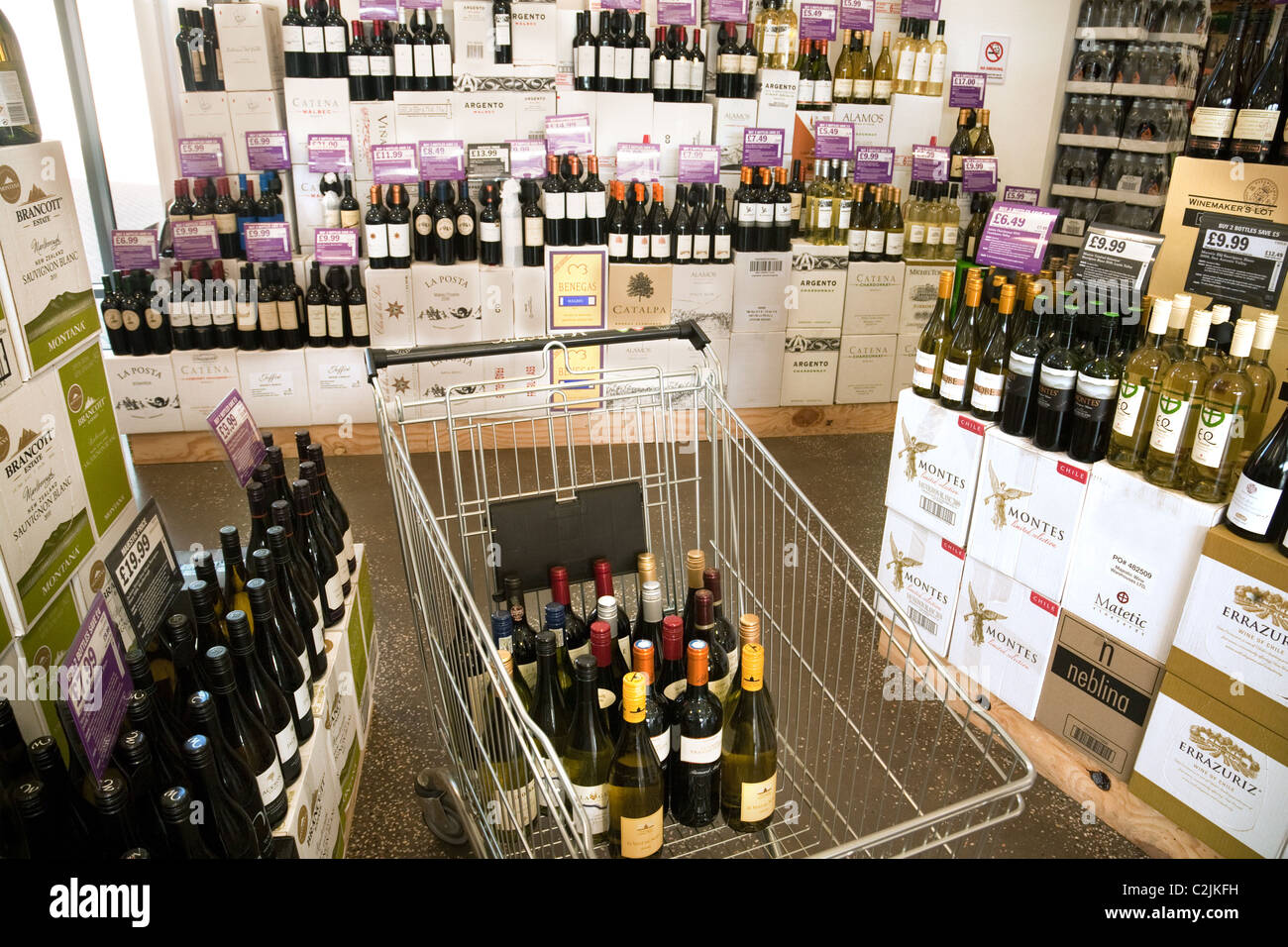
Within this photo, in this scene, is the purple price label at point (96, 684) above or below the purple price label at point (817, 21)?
below

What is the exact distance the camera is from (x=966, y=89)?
4.91 metres

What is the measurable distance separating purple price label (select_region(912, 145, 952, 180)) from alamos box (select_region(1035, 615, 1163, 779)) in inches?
116

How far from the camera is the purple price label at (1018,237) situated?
7.95 ft

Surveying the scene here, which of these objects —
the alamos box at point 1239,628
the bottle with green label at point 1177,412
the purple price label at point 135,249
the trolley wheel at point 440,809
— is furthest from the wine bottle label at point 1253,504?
the purple price label at point 135,249

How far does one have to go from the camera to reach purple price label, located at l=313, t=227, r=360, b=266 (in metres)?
3.98

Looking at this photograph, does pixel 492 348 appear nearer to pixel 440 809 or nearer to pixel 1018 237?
pixel 440 809

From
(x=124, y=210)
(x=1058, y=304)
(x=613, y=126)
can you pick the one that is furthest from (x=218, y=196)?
(x=1058, y=304)

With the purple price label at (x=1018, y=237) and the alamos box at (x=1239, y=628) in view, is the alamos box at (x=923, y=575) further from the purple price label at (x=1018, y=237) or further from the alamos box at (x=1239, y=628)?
the purple price label at (x=1018, y=237)

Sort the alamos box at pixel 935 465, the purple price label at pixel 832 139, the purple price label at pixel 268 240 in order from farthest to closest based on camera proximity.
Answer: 1. the purple price label at pixel 832 139
2. the purple price label at pixel 268 240
3. the alamos box at pixel 935 465

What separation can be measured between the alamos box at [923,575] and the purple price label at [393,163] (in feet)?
9.07

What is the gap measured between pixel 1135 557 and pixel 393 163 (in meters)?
3.46

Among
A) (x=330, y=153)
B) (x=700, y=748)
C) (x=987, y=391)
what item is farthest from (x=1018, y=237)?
(x=330, y=153)

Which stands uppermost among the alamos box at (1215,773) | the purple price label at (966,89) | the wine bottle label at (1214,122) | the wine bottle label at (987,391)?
the purple price label at (966,89)

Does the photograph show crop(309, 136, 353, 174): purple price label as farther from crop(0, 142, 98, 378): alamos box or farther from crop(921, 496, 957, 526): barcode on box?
crop(921, 496, 957, 526): barcode on box
